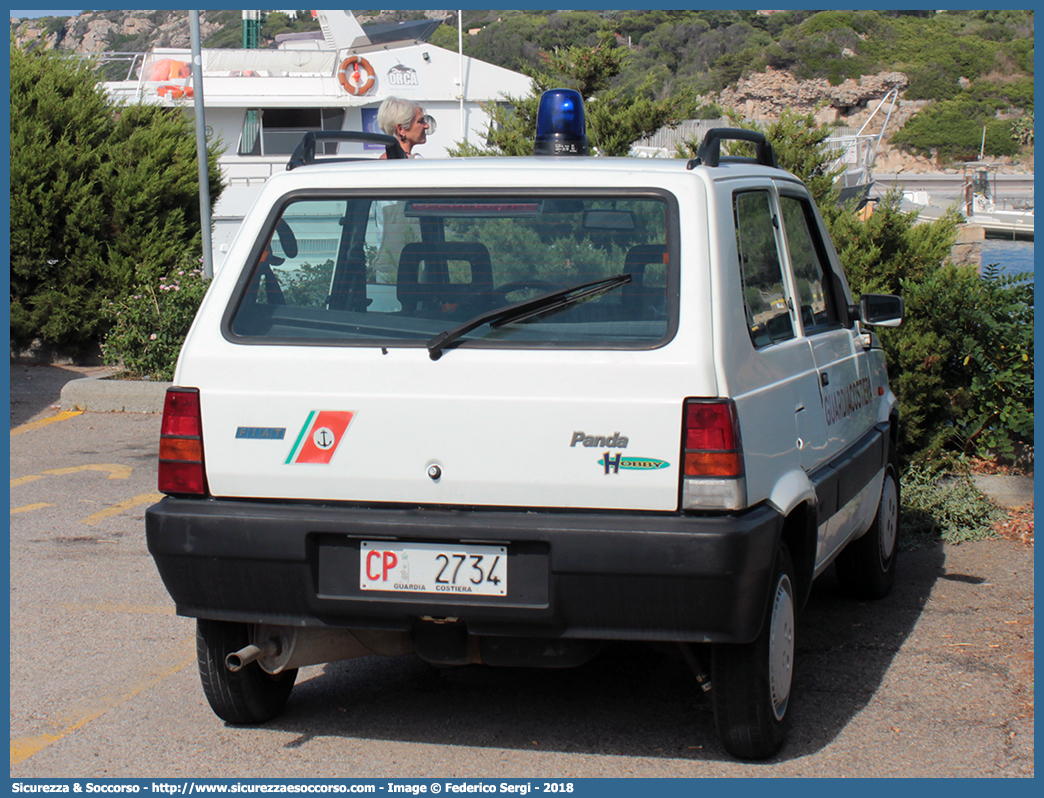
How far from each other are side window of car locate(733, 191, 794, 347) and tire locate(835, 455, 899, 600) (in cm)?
169

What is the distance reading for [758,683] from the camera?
3.52 m

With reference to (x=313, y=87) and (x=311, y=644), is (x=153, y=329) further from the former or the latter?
(x=313, y=87)

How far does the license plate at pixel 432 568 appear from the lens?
333 cm

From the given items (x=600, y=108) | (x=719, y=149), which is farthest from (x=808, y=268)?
(x=600, y=108)

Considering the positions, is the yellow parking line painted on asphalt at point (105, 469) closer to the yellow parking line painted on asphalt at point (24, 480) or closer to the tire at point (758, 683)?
the yellow parking line painted on asphalt at point (24, 480)

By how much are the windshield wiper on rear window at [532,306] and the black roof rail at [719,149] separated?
0.48 meters

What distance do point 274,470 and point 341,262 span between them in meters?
0.75

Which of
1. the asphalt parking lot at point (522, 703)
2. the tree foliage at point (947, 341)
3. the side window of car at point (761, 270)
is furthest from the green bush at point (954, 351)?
the side window of car at point (761, 270)

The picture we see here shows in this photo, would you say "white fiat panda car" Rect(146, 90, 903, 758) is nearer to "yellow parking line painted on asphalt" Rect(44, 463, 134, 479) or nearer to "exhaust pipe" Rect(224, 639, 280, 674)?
"exhaust pipe" Rect(224, 639, 280, 674)

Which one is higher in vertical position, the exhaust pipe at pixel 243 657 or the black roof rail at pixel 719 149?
the black roof rail at pixel 719 149

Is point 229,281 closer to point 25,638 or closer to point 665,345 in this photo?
point 665,345

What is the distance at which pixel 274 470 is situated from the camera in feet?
11.4

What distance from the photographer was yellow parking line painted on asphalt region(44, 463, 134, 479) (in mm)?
8211

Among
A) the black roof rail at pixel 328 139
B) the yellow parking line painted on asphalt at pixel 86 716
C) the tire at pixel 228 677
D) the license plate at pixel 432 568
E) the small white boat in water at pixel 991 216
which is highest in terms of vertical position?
the black roof rail at pixel 328 139
